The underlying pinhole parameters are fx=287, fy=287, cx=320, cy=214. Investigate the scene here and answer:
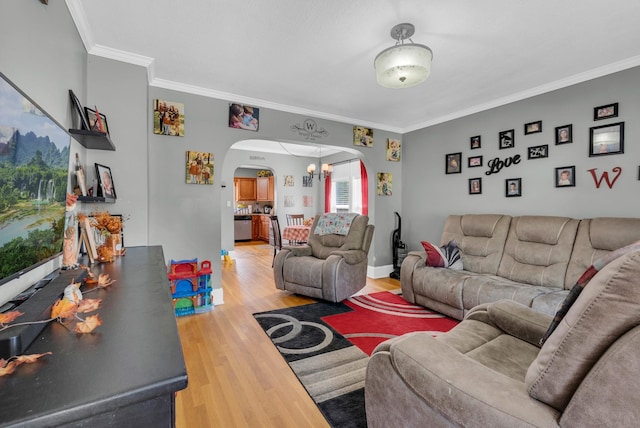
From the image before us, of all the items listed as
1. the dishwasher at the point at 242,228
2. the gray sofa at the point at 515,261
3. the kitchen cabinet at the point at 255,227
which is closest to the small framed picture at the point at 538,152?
the gray sofa at the point at 515,261

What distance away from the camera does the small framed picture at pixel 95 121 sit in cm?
215

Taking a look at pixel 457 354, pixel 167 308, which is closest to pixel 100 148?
pixel 167 308

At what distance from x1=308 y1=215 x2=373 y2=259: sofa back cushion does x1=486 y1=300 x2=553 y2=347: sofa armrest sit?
6.97ft

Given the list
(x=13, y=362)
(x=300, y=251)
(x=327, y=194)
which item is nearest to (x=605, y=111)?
(x=300, y=251)

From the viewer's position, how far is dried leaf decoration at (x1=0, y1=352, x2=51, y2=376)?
0.60 metres

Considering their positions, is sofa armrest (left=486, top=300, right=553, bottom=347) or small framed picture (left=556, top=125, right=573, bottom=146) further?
small framed picture (left=556, top=125, right=573, bottom=146)

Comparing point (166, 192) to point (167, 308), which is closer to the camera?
point (167, 308)

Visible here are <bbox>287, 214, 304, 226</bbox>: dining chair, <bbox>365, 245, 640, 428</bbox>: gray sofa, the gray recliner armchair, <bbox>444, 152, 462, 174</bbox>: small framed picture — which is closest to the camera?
<bbox>365, 245, 640, 428</bbox>: gray sofa

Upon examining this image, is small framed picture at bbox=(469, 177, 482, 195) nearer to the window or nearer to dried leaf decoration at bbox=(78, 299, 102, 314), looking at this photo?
the window

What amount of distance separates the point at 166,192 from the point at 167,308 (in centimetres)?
251

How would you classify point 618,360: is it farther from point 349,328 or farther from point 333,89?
point 333,89

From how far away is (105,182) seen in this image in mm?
2340

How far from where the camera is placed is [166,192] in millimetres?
3141

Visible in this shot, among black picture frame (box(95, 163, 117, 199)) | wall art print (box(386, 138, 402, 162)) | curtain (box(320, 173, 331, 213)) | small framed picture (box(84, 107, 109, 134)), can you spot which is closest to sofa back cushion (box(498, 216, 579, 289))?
wall art print (box(386, 138, 402, 162))
